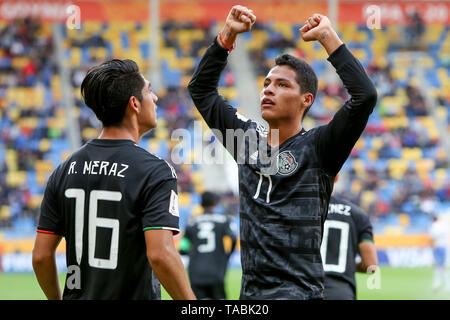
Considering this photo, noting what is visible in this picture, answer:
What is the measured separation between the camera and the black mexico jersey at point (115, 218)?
10.0 ft

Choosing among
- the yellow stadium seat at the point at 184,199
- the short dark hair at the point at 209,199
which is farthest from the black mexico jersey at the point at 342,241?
the yellow stadium seat at the point at 184,199

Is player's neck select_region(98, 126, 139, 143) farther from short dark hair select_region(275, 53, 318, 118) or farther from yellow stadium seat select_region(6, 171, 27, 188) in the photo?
yellow stadium seat select_region(6, 171, 27, 188)

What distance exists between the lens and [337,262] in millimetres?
5449

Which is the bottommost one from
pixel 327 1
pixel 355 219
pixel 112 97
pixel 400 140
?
pixel 355 219

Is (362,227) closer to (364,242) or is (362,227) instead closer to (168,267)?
(364,242)

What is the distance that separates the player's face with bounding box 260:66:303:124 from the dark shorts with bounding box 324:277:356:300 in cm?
201

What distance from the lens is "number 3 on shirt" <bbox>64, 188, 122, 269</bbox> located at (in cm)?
307

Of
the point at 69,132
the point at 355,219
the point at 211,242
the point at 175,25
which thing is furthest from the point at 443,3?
the point at 355,219

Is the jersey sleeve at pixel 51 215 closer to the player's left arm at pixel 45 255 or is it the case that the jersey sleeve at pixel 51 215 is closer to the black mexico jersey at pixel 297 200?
the player's left arm at pixel 45 255

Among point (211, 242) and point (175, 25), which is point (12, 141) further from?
point (211, 242)

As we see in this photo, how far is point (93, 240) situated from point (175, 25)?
22228mm

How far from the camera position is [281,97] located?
12.4ft

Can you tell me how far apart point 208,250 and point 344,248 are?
3.34 metres

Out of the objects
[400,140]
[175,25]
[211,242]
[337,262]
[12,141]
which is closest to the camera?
[337,262]
